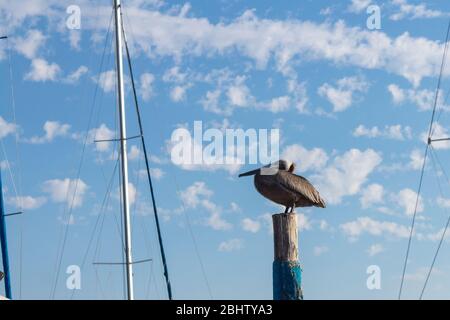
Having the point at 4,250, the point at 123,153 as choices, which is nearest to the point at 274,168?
the point at 123,153

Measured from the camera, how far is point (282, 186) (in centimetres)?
1519

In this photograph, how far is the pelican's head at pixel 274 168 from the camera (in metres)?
15.3

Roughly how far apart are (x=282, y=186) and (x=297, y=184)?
301 mm

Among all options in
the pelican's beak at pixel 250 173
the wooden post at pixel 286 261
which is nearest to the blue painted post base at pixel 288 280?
the wooden post at pixel 286 261

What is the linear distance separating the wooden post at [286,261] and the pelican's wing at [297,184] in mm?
1076

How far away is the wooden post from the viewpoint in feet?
45.0

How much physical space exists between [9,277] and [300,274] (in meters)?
11.4

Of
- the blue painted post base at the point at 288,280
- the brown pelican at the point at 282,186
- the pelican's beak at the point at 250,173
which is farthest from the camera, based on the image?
the pelican's beak at the point at 250,173

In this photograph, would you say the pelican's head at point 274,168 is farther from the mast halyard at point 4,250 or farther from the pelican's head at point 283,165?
the mast halyard at point 4,250
